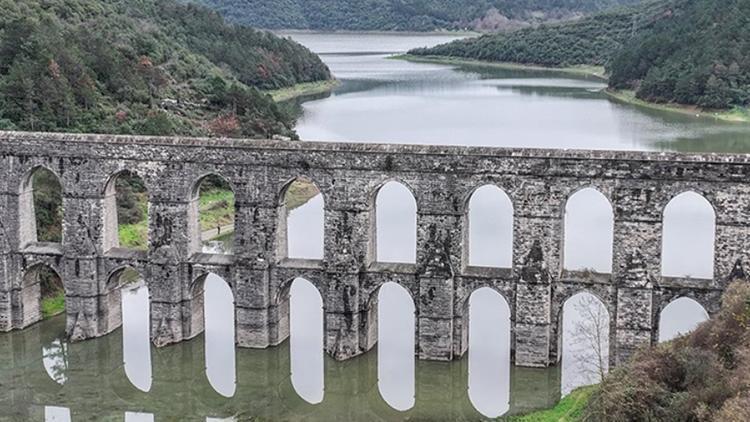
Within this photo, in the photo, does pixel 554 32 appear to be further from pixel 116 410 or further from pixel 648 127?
pixel 116 410

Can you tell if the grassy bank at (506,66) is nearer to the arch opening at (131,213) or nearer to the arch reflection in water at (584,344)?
the arch opening at (131,213)

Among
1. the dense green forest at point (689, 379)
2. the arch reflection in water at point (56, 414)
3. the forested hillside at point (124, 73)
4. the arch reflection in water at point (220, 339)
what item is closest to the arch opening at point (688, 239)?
the dense green forest at point (689, 379)

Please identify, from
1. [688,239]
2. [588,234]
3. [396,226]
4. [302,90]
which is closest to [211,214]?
[396,226]

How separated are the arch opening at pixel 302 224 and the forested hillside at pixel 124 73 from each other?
6041 mm

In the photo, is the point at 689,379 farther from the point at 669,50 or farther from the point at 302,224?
the point at 669,50

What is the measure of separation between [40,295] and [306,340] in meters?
8.99

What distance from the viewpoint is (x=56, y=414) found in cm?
2625

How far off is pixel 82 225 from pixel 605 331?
15338 mm

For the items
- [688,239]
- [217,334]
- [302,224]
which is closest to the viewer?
[217,334]

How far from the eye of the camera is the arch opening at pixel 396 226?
1549 inches

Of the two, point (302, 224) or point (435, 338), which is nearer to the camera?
point (435, 338)

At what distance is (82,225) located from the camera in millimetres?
30188

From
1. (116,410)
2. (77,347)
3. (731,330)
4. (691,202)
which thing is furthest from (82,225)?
(691,202)

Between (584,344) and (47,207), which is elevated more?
(47,207)
